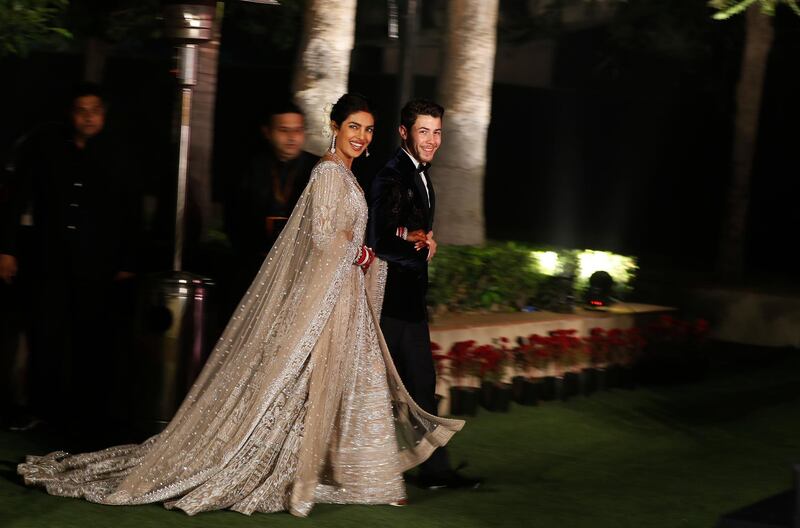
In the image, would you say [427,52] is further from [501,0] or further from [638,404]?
[638,404]

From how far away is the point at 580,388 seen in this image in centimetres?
1075

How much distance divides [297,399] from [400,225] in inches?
42.5

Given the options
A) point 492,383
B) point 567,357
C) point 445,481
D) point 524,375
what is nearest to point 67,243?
point 445,481

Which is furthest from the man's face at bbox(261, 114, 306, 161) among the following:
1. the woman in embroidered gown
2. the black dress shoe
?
the black dress shoe

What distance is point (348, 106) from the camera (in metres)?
→ 6.85

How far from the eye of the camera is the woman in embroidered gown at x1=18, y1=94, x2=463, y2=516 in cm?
667

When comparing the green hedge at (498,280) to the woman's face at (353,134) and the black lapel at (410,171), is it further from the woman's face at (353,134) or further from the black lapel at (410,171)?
the woman's face at (353,134)

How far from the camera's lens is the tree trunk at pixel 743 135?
654 inches

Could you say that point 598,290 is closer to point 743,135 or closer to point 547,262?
point 547,262

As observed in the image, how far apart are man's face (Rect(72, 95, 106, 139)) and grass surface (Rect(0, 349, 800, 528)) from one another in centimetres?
172

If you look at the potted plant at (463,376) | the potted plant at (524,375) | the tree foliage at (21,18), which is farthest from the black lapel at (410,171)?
the tree foliage at (21,18)

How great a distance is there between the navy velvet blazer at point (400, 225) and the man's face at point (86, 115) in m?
1.86

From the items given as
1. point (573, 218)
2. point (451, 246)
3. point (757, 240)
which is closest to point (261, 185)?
point (451, 246)

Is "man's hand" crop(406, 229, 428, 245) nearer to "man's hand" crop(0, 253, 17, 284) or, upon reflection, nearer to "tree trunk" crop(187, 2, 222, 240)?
"man's hand" crop(0, 253, 17, 284)
